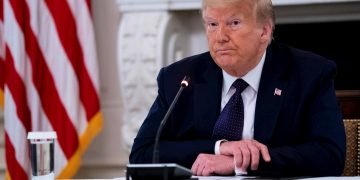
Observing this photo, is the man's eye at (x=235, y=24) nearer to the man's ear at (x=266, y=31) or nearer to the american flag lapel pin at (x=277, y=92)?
the man's ear at (x=266, y=31)

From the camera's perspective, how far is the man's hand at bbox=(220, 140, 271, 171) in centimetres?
203

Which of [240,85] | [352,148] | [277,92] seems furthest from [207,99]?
[352,148]

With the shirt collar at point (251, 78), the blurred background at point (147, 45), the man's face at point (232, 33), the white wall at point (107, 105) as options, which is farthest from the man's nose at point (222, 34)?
the white wall at point (107, 105)

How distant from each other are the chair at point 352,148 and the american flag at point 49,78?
1.72 meters

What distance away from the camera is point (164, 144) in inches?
88.1

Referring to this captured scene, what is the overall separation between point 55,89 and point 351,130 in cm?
181

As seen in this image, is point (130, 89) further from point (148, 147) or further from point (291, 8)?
point (148, 147)

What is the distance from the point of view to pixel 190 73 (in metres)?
2.37

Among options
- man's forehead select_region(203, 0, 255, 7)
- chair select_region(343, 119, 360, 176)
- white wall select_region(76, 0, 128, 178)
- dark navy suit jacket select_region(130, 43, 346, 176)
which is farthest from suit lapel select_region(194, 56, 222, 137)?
white wall select_region(76, 0, 128, 178)

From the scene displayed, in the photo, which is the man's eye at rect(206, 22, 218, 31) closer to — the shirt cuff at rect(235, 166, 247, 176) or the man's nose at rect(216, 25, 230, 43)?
the man's nose at rect(216, 25, 230, 43)

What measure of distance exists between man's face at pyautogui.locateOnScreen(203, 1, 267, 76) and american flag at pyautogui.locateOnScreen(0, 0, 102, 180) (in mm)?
1655

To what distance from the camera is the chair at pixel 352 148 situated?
237 centimetres

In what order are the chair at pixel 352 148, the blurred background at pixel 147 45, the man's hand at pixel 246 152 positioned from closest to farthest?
the man's hand at pixel 246 152 → the chair at pixel 352 148 → the blurred background at pixel 147 45

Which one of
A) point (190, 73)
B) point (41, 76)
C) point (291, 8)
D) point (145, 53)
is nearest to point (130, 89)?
point (145, 53)
